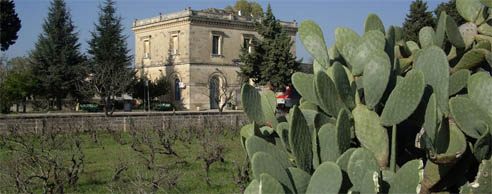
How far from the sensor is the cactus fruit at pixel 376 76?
1377 mm

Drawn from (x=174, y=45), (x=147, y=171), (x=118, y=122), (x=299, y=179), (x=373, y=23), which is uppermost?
(x=174, y=45)

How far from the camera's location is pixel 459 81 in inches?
60.8

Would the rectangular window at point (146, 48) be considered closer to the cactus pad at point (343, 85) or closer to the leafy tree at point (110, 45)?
the leafy tree at point (110, 45)

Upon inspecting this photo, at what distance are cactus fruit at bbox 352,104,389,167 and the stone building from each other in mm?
38972

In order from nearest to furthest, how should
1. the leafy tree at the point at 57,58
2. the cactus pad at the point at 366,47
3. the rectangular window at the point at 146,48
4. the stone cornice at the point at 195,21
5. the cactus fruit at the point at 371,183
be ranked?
1. the cactus fruit at the point at 371,183
2. the cactus pad at the point at 366,47
3. the leafy tree at the point at 57,58
4. the stone cornice at the point at 195,21
5. the rectangular window at the point at 146,48

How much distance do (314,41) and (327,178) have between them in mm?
551

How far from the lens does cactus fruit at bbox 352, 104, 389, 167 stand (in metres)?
1.40

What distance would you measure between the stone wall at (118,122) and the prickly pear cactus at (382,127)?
1788 cm

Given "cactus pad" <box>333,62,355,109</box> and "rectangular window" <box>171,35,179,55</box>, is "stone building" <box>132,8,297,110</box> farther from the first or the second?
"cactus pad" <box>333,62,355,109</box>

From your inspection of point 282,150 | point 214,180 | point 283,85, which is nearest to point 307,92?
point 282,150

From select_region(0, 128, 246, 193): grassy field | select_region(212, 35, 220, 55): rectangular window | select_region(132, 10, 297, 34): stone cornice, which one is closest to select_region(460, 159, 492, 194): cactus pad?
select_region(0, 128, 246, 193): grassy field

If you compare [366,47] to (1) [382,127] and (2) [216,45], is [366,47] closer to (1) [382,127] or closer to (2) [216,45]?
(1) [382,127]

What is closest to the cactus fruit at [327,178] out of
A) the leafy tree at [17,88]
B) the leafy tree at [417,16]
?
the leafy tree at [417,16]

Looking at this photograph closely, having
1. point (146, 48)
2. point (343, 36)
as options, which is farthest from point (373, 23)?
point (146, 48)
